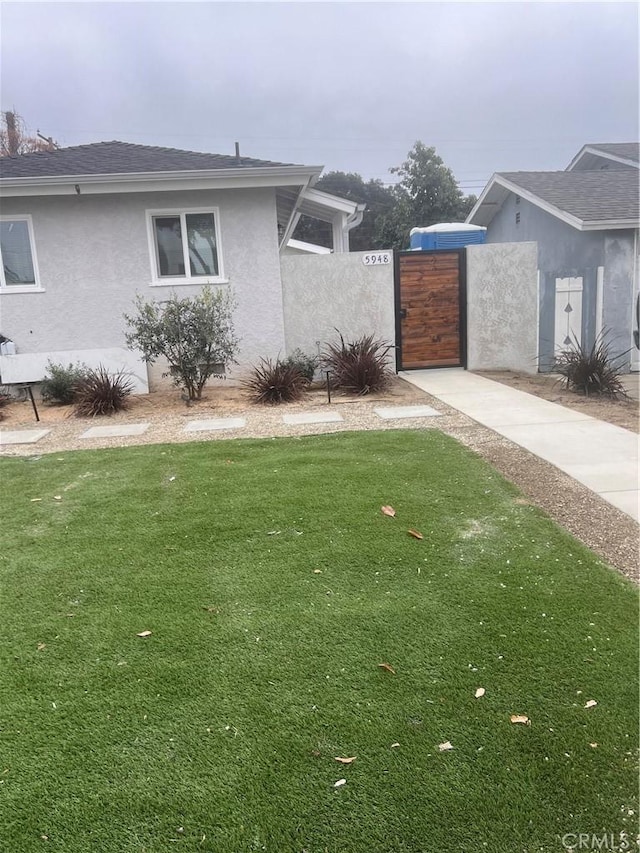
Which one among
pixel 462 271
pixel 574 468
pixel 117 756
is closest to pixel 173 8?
pixel 462 271

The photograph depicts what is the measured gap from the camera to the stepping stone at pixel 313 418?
794 centimetres

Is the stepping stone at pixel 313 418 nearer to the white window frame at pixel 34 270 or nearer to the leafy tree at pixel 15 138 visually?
the white window frame at pixel 34 270

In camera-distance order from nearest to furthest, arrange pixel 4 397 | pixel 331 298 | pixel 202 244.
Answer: pixel 4 397
pixel 202 244
pixel 331 298

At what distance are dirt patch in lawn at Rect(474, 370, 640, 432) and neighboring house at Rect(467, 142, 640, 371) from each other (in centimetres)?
126

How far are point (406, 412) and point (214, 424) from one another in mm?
2583

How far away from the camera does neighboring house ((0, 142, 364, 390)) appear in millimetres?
10500

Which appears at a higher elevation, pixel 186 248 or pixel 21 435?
pixel 186 248

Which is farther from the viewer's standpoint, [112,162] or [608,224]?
[112,162]

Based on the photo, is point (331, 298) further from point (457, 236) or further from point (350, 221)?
point (457, 236)

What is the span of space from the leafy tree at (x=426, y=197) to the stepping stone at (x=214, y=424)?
3020cm

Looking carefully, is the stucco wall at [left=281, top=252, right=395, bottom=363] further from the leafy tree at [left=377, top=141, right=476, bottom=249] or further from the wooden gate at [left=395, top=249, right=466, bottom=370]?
the leafy tree at [left=377, top=141, right=476, bottom=249]

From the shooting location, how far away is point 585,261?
39.0 ft

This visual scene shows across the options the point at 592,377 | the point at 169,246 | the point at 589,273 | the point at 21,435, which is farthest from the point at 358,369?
the point at 589,273

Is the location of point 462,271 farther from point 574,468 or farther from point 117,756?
point 117,756
